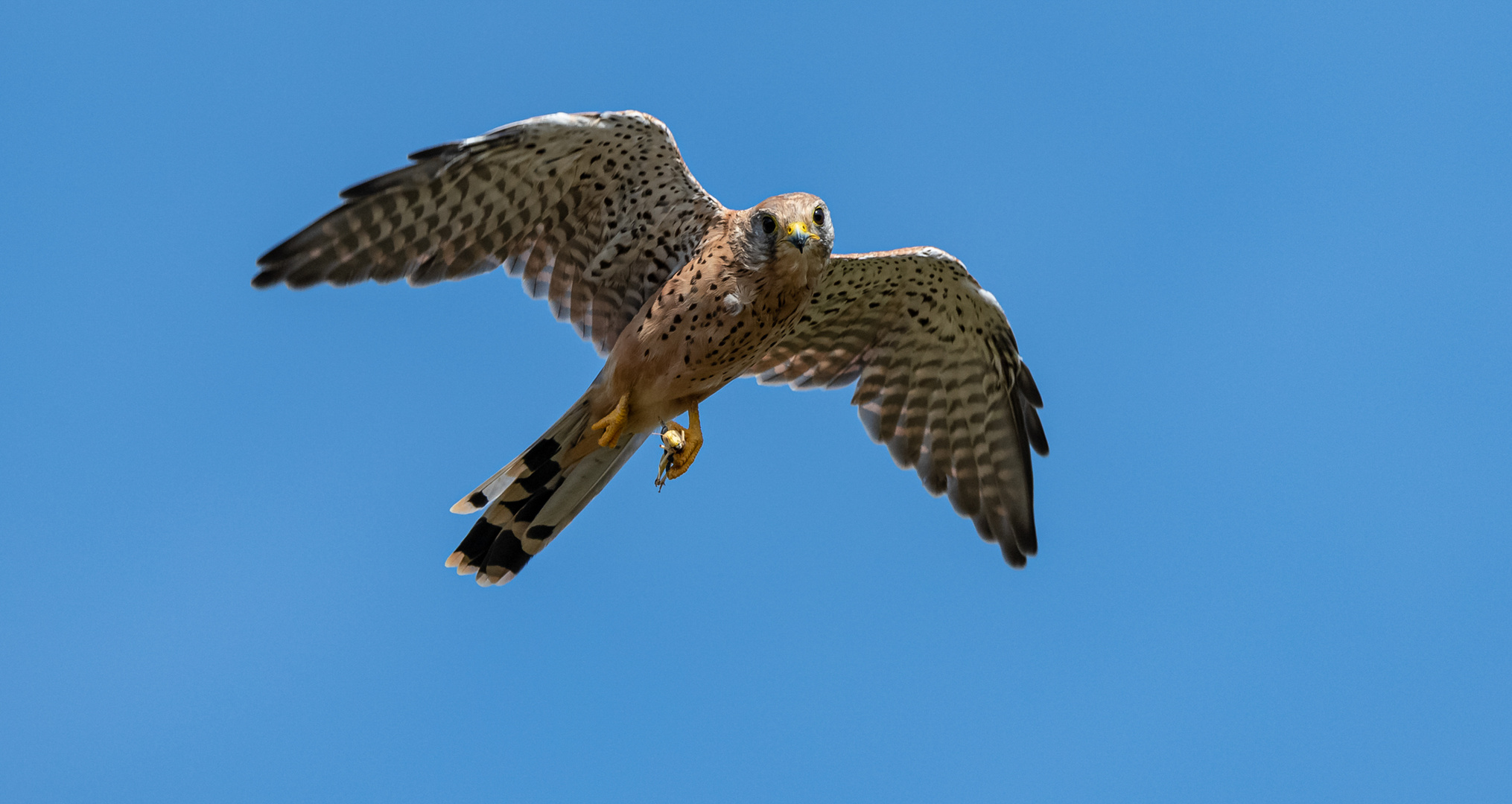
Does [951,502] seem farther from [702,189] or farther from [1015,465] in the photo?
[702,189]

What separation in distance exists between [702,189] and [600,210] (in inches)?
22.5

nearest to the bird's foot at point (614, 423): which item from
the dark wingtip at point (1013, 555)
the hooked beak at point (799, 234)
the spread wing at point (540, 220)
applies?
the spread wing at point (540, 220)

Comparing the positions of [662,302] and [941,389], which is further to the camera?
[941,389]

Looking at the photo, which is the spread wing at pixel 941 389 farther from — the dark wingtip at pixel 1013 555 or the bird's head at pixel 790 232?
the bird's head at pixel 790 232

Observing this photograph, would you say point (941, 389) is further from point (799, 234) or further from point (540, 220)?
point (540, 220)

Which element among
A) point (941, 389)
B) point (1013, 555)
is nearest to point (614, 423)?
point (941, 389)

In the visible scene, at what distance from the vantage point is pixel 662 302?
7.90 metres

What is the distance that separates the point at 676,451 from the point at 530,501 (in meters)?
0.86

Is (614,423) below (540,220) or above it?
below

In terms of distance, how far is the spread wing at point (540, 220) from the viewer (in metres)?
7.47

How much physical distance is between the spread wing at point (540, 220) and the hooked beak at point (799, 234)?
810 mm

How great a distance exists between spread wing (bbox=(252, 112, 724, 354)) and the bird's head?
0.60 m

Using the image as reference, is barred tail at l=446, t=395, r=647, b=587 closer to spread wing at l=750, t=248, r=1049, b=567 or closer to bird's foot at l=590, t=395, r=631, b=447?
bird's foot at l=590, t=395, r=631, b=447

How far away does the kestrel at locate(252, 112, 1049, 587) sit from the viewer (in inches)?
298
